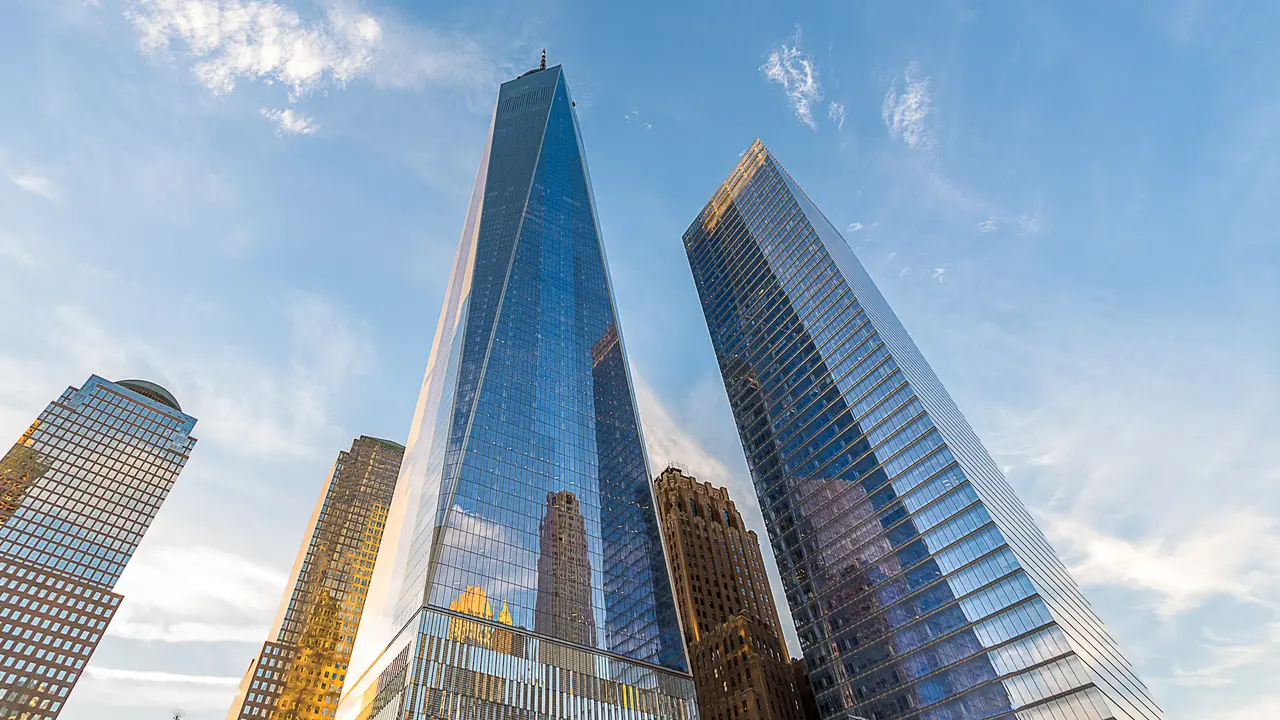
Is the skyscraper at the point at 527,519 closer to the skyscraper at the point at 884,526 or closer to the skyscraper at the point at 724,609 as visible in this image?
the skyscraper at the point at 884,526

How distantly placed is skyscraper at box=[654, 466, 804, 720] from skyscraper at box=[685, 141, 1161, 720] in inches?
625

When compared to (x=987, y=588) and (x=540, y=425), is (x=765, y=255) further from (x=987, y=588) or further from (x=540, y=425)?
(x=987, y=588)

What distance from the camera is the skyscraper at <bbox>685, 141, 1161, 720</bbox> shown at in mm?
66562

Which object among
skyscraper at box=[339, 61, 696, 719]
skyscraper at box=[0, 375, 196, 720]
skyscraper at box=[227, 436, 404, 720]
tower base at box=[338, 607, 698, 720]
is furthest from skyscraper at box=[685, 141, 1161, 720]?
skyscraper at box=[0, 375, 196, 720]

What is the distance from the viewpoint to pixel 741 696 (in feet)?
324

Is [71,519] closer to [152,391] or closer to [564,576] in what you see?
[152,391]

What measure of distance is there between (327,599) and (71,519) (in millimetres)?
55884

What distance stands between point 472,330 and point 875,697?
218 feet

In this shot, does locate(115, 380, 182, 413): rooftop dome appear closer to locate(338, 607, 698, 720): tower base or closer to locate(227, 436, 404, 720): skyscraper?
locate(227, 436, 404, 720): skyscraper

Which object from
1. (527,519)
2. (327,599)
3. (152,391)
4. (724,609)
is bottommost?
(527,519)

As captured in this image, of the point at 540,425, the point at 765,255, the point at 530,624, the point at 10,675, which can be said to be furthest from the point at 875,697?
the point at 10,675

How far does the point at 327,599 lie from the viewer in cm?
15562

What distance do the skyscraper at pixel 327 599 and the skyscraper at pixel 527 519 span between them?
80.9m

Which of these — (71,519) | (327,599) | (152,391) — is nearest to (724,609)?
(327,599)
